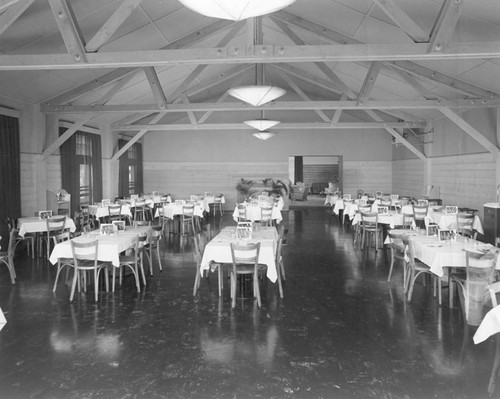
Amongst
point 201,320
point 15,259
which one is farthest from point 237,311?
point 15,259

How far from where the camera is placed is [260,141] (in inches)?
714

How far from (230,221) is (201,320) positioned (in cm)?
936

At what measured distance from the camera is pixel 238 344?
3941 mm

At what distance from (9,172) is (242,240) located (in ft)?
19.7

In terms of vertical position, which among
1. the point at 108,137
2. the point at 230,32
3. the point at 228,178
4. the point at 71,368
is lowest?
the point at 71,368

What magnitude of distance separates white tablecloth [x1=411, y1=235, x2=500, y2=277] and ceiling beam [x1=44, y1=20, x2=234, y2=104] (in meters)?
7.10

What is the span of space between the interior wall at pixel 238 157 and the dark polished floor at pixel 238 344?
12.2 metres

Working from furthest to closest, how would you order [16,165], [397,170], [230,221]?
[397,170] < [230,221] < [16,165]

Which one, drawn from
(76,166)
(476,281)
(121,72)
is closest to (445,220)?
(476,281)

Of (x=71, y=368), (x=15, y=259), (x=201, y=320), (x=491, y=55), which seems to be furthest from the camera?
(x=15, y=259)

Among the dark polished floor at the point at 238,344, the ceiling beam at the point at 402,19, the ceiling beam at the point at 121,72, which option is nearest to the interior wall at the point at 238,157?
the ceiling beam at the point at 121,72

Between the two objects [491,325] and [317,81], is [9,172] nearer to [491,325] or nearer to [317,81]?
[491,325]

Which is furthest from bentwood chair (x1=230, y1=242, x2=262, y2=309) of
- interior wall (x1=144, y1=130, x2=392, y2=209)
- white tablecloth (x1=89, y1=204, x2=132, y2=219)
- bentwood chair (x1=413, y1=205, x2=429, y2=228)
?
interior wall (x1=144, y1=130, x2=392, y2=209)

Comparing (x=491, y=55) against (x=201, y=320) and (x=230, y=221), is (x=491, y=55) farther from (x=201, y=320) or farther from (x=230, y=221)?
(x=230, y=221)
